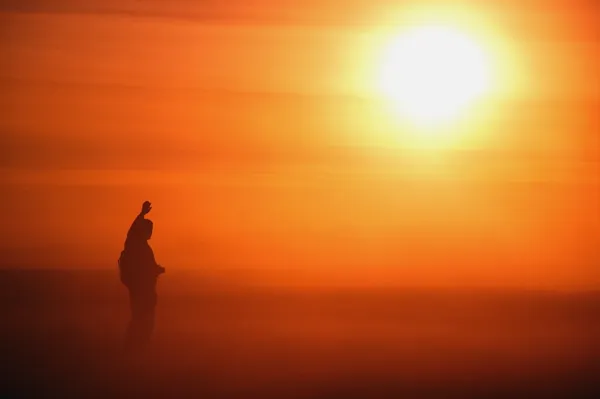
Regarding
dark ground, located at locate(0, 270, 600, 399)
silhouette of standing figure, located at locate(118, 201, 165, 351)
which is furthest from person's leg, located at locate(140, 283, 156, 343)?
dark ground, located at locate(0, 270, 600, 399)

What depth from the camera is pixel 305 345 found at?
1223 cm

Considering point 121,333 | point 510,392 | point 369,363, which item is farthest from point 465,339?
point 121,333

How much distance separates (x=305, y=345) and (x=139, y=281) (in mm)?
1983

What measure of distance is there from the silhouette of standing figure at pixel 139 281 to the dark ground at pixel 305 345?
262mm

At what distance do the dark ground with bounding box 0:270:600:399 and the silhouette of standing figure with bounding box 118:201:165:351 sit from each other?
0.86ft

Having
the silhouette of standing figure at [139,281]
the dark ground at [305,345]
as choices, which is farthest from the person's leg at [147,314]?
the dark ground at [305,345]

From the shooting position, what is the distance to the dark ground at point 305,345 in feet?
32.4

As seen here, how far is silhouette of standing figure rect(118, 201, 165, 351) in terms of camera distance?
39.6ft

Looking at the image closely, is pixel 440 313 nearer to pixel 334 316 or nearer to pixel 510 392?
pixel 334 316

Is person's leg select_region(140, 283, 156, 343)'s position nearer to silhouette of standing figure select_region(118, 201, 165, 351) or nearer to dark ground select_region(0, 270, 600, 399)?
silhouette of standing figure select_region(118, 201, 165, 351)

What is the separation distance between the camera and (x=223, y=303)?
16516 millimetres

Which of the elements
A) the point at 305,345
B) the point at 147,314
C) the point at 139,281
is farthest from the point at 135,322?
the point at 305,345

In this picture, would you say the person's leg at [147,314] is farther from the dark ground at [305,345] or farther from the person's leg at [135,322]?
the dark ground at [305,345]

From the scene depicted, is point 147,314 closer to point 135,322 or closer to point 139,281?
point 135,322
